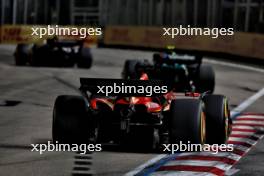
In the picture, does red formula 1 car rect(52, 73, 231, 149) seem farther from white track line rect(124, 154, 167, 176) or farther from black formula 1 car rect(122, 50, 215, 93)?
black formula 1 car rect(122, 50, 215, 93)

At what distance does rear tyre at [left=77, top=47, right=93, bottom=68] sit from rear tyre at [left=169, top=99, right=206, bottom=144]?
56.9 feet

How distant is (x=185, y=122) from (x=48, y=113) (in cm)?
556

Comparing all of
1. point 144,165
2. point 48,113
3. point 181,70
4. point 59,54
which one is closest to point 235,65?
point 59,54

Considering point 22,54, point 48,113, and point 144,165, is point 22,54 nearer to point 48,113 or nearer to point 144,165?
point 48,113

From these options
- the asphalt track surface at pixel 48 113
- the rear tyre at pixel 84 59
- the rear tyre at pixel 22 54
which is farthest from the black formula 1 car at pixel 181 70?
the rear tyre at pixel 22 54

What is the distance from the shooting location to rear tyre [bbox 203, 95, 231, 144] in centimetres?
1141

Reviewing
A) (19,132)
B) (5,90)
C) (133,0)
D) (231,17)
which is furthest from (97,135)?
(133,0)

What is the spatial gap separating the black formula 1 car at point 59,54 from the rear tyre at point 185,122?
17057mm

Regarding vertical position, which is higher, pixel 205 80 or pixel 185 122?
pixel 185 122

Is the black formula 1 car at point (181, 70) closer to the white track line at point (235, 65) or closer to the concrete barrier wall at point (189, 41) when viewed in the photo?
the white track line at point (235, 65)

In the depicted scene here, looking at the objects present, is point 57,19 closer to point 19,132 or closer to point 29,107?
point 29,107

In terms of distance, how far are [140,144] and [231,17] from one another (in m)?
35.7

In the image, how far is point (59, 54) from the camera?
27859 mm

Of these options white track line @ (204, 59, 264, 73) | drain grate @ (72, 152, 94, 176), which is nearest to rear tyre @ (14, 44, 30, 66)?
white track line @ (204, 59, 264, 73)
